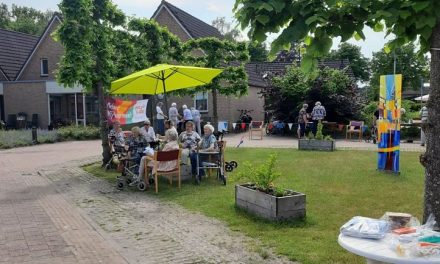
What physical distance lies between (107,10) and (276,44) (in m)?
11.1

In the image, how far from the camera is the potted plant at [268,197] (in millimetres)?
6707

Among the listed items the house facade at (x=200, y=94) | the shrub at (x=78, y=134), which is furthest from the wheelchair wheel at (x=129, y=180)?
the house facade at (x=200, y=94)

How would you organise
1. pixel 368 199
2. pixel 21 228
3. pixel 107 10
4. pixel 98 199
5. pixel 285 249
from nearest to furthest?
pixel 285 249
pixel 21 228
pixel 368 199
pixel 98 199
pixel 107 10

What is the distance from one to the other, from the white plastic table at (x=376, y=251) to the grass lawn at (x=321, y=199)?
1.89 metres

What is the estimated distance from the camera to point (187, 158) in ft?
36.7

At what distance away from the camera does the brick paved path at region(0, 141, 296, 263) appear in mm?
5578

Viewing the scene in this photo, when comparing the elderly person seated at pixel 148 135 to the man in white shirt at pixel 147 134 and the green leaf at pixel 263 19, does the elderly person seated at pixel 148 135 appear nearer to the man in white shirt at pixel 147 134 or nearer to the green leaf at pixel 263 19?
the man in white shirt at pixel 147 134

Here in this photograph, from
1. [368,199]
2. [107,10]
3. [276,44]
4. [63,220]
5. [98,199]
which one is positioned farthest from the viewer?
[107,10]

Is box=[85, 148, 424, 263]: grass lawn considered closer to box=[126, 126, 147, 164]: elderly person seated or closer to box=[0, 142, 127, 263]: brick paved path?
box=[126, 126, 147, 164]: elderly person seated

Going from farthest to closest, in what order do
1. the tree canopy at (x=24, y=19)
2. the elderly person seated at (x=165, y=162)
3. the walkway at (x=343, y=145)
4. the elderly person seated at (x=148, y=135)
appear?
1. the tree canopy at (x=24, y=19)
2. the walkway at (x=343, y=145)
3. the elderly person seated at (x=148, y=135)
4. the elderly person seated at (x=165, y=162)

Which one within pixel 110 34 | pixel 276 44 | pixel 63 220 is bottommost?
pixel 63 220

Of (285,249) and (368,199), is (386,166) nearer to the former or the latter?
(368,199)

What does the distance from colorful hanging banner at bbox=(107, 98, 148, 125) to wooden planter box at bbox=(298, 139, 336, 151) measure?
580cm

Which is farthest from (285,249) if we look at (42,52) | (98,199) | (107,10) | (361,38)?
(42,52)
